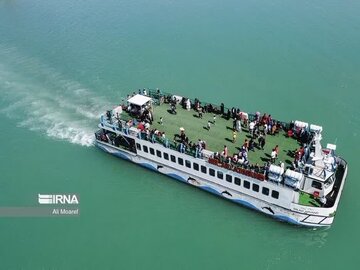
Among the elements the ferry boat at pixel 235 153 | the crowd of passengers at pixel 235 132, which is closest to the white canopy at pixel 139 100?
the ferry boat at pixel 235 153

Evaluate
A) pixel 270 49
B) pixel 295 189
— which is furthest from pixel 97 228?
pixel 270 49

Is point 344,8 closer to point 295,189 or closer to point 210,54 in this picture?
point 210,54

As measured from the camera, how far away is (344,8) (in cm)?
6059

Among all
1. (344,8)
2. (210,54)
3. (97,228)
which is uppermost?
(344,8)

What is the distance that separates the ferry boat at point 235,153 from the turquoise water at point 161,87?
156 centimetres

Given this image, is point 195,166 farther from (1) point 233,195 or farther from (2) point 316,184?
(2) point 316,184

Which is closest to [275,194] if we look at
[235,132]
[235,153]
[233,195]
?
[233,195]

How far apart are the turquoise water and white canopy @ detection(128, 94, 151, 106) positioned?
557 cm

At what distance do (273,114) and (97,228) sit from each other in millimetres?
21272

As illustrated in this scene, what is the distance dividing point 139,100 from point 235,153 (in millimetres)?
10072

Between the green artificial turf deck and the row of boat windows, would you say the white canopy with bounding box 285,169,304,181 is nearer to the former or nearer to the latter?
the row of boat windows

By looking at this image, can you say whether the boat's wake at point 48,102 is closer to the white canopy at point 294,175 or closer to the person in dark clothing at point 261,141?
the person in dark clothing at point 261,141

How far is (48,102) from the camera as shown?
144ft

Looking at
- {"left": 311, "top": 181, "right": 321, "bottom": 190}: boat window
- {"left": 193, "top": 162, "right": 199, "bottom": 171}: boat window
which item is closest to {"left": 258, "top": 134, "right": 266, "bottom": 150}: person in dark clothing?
{"left": 311, "top": 181, "right": 321, "bottom": 190}: boat window
